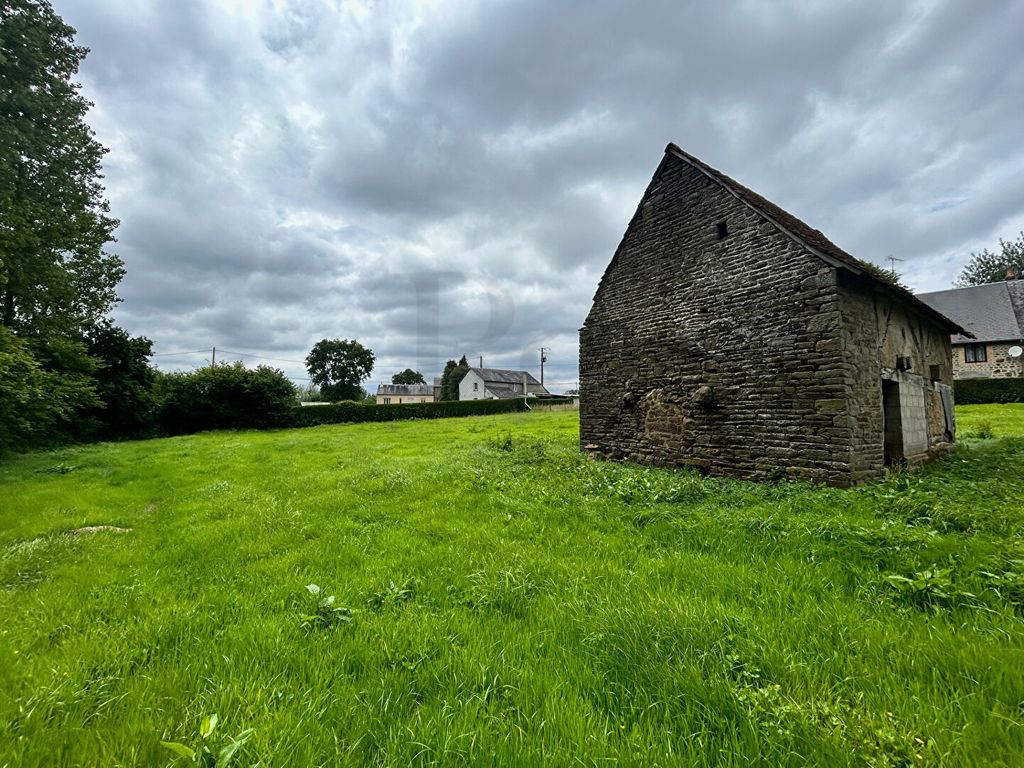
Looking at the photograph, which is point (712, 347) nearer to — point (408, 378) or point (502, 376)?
point (502, 376)

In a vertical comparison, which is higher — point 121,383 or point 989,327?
point 989,327

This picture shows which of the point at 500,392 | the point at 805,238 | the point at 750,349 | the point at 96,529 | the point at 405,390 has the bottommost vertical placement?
the point at 96,529

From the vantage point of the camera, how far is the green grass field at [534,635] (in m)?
1.89

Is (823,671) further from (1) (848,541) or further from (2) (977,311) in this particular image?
(2) (977,311)

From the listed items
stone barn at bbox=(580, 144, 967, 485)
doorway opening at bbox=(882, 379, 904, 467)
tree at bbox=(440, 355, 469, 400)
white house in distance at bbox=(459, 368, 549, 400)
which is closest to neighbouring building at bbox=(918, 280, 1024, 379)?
stone barn at bbox=(580, 144, 967, 485)

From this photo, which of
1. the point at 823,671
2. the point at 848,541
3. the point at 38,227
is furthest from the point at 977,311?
the point at 38,227

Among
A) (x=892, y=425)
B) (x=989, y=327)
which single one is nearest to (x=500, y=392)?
(x=989, y=327)

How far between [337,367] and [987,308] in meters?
67.3

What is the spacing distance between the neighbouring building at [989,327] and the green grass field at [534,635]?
1287 inches

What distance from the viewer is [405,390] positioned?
76250 mm

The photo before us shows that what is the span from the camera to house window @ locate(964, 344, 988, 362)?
2767 cm

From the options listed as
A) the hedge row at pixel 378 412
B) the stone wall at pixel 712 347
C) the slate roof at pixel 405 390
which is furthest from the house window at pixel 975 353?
the slate roof at pixel 405 390

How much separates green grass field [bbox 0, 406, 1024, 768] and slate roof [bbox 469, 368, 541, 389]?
5091cm

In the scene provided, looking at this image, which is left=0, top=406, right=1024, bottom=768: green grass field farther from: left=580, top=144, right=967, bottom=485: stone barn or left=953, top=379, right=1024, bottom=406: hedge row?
left=953, top=379, right=1024, bottom=406: hedge row
